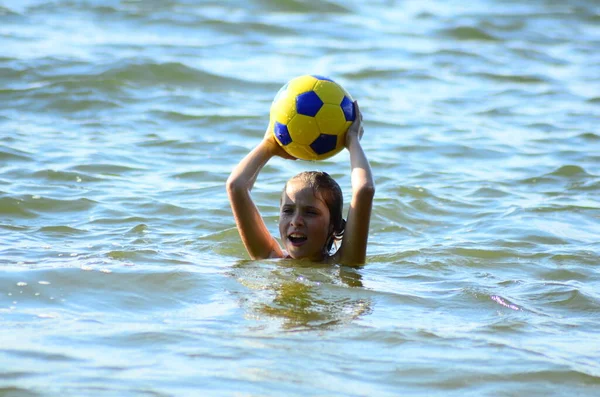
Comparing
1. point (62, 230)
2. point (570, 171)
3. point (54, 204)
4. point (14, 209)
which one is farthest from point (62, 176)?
point (570, 171)

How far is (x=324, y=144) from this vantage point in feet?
19.1

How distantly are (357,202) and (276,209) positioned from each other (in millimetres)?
2756

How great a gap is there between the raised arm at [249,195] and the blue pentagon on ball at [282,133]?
0.17m

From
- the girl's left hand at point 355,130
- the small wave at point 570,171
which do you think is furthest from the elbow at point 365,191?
the small wave at point 570,171

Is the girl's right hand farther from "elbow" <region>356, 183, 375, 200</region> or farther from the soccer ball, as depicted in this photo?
"elbow" <region>356, 183, 375, 200</region>

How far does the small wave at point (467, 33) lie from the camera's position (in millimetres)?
17683

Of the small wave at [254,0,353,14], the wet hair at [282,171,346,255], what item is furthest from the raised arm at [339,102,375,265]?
the small wave at [254,0,353,14]

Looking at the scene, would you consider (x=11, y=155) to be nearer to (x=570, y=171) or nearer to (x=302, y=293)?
(x=302, y=293)

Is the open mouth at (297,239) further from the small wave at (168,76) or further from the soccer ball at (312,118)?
the small wave at (168,76)

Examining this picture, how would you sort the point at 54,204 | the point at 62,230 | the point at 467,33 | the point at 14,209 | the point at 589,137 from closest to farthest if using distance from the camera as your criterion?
the point at 62,230, the point at 14,209, the point at 54,204, the point at 589,137, the point at 467,33

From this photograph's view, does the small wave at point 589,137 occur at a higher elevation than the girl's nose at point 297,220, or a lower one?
lower

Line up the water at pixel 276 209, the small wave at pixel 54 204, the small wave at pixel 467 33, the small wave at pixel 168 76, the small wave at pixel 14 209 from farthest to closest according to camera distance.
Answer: the small wave at pixel 467 33 < the small wave at pixel 168 76 < the small wave at pixel 54 204 < the small wave at pixel 14 209 < the water at pixel 276 209

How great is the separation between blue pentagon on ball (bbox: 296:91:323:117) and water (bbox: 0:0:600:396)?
40.9 inches

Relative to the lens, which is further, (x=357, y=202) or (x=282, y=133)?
(x=282, y=133)
